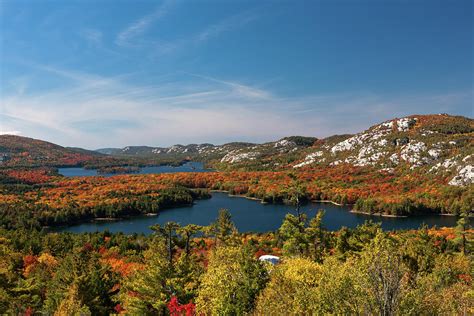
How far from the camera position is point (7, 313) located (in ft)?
104

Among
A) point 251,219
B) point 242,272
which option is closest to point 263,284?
point 242,272

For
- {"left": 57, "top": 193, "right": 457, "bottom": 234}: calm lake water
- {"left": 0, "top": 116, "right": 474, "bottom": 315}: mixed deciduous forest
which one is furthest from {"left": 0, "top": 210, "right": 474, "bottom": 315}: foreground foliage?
{"left": 57, "top": 193, "right": 457, "bottom": 234}: calm lake water

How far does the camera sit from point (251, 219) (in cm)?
13638

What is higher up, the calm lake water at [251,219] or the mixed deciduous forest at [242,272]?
the mixed deciduous forest at [242,272]

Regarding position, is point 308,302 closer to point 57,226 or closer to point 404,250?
point 404,250

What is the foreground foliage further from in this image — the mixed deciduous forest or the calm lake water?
the calm lake water

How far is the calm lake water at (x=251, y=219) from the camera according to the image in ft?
401

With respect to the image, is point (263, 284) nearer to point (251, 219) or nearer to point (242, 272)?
point (242, 272)

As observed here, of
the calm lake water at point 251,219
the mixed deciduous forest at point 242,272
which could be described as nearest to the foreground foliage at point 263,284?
the mixed deciduous forest at point 242,272

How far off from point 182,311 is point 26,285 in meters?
21.1

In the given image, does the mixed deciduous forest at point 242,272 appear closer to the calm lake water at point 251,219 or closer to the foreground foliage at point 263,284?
the foreground foliage at point 263,284

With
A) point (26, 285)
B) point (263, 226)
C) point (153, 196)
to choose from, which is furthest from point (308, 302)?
point (153, 196)

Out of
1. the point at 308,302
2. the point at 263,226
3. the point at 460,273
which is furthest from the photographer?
the point at 263,226

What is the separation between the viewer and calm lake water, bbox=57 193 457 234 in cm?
12237
